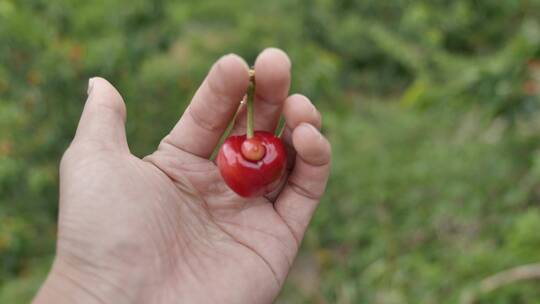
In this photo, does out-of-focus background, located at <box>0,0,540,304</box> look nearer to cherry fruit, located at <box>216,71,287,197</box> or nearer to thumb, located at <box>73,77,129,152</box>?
cherry fruit, located at <box>216,71,287,197</box>

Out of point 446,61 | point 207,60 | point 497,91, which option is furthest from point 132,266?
point 207,60

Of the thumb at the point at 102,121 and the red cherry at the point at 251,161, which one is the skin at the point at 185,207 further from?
the red cherry at the point at 251,161

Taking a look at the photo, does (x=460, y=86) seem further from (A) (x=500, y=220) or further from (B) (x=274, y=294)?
(B) (x=274, y=294)

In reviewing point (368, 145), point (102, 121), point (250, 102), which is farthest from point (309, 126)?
point (368, 145)

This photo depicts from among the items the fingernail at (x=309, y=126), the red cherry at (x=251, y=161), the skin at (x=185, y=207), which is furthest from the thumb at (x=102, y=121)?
the fingernail at (x=309, y=126)

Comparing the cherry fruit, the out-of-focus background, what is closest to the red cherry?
the cherry fruit

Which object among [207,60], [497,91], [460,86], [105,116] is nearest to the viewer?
[105,116]

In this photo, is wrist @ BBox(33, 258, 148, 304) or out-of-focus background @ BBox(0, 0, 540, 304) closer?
wrist @ BBox(33, 258, 148, 304)
